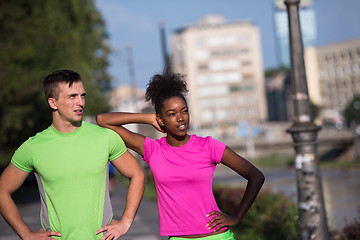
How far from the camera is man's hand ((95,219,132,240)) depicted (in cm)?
405

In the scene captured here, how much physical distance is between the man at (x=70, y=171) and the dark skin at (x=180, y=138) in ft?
0.98

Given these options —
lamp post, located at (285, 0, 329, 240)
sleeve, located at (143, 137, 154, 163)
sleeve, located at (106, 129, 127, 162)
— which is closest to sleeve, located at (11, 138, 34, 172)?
sleeve, located at (106, 129, 127, 162)

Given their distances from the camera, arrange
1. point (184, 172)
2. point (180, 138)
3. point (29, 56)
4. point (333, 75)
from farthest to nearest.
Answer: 1. point (333, 75)
2. point (29, 56)
3. point (180, 138)
4. point (184, 172)

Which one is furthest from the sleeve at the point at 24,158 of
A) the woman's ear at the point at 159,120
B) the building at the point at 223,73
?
the building at the point at 223,73

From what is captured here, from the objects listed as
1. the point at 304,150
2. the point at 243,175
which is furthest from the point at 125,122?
the point at 304,150

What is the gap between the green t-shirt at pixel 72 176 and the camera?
402 centimetres

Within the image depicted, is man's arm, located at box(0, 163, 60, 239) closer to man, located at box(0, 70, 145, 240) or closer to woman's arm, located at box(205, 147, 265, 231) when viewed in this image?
man, located at box(0, 70, 145, 240)

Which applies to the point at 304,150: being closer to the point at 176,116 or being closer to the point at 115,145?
the point at 176,116

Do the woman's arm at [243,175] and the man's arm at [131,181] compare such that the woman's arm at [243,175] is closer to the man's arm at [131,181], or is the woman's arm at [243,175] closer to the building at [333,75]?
the man's arm at [131,181]

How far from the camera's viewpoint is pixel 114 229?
4.09 m

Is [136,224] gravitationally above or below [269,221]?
below

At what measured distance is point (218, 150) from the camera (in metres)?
4.33

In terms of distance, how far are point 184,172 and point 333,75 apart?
442ft

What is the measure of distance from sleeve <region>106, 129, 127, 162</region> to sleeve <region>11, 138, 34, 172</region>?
50cm
